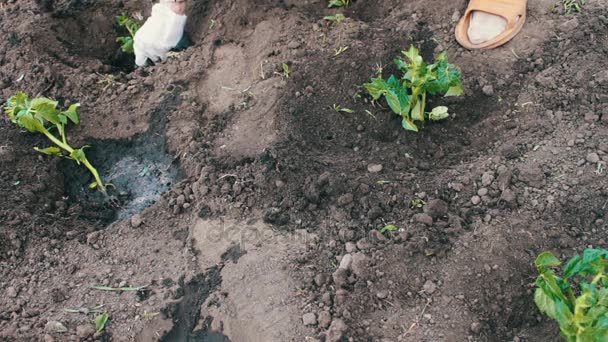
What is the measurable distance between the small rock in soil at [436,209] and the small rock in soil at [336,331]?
65 centimetres

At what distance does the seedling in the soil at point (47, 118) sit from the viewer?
3.06 metres

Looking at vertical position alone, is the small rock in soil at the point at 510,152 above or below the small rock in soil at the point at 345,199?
above

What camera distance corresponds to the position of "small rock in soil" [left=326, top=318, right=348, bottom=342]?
2.25 meters

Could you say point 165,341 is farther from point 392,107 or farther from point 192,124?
point 392,107

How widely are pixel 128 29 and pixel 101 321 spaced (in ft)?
6.93

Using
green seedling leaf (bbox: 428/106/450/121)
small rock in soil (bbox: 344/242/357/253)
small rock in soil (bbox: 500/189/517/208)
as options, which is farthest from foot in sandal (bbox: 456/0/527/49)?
small rock in soil (bbox: 344/242/357/253)

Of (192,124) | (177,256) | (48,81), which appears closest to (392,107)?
(192,124)

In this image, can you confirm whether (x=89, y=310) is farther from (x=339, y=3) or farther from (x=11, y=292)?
(x=339, y=3)

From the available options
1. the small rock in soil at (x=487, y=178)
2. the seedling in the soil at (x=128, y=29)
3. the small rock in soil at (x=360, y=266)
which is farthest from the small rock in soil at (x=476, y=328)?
the seedling in the soil at (x=128, y=29)

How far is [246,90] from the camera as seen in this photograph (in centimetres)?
329

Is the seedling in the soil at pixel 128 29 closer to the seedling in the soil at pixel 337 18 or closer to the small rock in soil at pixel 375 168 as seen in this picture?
the seedling in the soil at pixel 337 18

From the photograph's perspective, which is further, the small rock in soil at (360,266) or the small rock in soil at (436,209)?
the small rock in soil at (436,209)

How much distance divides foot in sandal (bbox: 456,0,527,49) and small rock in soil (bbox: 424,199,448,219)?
3.79 ft

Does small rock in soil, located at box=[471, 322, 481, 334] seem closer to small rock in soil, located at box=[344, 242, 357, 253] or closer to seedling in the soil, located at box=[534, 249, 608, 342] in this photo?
seedling in the soil, located at box=[534, 249, 608, 342]
